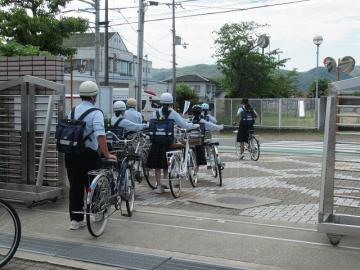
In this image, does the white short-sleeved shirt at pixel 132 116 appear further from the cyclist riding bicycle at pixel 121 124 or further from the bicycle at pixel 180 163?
the bicycle at pixel 180 163

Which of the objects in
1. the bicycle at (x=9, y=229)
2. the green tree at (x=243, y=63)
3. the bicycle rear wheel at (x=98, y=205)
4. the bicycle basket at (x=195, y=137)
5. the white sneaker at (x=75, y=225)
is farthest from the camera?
the green tree at (x=243, y=63)

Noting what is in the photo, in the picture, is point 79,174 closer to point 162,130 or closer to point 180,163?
point 162,130

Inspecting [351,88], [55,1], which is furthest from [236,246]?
[55,1]

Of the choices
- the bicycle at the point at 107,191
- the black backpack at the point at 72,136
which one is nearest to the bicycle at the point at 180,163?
the bicycle at the point at 107,191

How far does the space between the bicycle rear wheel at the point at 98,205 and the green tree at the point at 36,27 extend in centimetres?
1667

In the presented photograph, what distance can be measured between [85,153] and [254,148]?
8992mm

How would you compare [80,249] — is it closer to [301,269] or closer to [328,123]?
[301,269]

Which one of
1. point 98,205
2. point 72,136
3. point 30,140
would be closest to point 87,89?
point 72,136

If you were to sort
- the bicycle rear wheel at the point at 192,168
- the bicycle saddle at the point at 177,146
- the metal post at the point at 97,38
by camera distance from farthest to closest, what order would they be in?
the metal post at the point at 97,38
the bicycle rear wheel at the point at 192,168
the bicycle saddle at the point at 177,146

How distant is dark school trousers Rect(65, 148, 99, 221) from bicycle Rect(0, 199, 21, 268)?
4.44ft

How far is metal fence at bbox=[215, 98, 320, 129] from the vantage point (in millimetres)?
28344

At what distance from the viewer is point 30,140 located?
8.08m

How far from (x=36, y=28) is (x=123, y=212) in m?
16.3

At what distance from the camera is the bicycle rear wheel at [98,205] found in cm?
610
